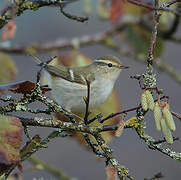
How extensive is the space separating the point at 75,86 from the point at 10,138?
1731 mm

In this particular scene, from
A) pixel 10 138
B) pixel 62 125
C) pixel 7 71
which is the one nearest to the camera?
pixel 10 138

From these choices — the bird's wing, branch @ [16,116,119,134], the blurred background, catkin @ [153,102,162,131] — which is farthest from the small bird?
the blurred background

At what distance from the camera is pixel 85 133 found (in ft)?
4.74

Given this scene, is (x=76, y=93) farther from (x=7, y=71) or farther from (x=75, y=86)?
(x=7, y=71)

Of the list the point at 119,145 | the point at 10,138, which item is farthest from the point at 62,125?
the point at 119,145

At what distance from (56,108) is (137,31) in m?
2.13

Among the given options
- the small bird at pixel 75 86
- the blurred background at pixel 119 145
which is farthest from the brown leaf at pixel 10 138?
the blurred background at pixel 119 145

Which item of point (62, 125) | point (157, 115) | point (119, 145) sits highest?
point (157, 115)

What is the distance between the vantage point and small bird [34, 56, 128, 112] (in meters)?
2.75

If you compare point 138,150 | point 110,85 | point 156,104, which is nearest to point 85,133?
point 156,104

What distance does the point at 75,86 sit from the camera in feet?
9.50

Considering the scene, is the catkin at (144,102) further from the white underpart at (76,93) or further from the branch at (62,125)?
the white underpart at (76,93)

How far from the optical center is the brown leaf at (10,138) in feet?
3.75

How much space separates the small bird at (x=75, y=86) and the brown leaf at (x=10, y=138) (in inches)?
56.9
